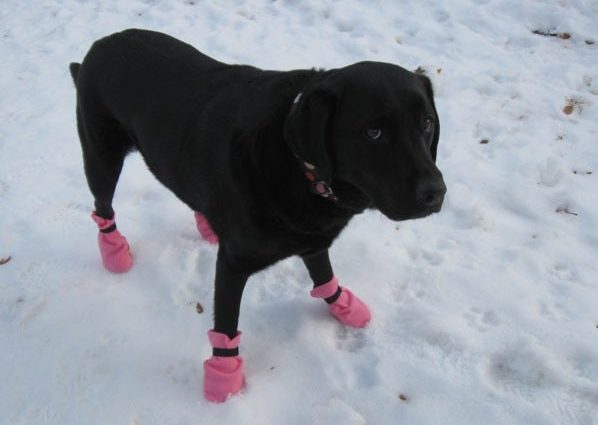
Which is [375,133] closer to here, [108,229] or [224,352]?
[224,352]

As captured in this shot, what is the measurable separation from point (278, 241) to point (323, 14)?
387 centimetres

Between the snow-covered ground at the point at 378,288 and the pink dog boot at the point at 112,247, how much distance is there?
0.08 meters

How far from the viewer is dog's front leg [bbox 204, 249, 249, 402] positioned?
83.8 inches

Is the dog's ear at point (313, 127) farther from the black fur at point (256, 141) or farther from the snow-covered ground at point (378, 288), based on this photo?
the snow-covered ground at point (378, 288)

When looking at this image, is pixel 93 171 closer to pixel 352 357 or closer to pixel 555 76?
pixel 352 357

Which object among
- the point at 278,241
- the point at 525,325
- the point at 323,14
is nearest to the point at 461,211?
the point at 525,325

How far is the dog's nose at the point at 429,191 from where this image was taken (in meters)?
1.57

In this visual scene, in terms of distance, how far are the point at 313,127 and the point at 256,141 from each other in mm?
279

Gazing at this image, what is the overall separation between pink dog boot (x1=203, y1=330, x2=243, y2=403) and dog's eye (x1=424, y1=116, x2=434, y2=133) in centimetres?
119

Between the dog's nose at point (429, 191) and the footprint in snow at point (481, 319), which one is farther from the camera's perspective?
the footprint in snow at point (481, 319)

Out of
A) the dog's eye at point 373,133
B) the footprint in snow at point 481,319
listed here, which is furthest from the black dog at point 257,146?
the footprint in snow at point 481,319

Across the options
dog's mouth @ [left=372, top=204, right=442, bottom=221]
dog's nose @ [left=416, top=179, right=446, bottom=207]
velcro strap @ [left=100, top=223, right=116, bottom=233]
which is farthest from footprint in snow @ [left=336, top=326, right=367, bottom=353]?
velcro strap @ [left=100, top=223, right=116, bottom=233]

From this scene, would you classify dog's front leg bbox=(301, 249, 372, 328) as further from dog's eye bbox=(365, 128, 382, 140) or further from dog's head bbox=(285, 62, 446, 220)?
dog's eye bbox=(365, 128, 382, 140)

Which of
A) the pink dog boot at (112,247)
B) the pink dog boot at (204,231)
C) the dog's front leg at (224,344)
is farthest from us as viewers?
the pink dog boot at (204,231)
